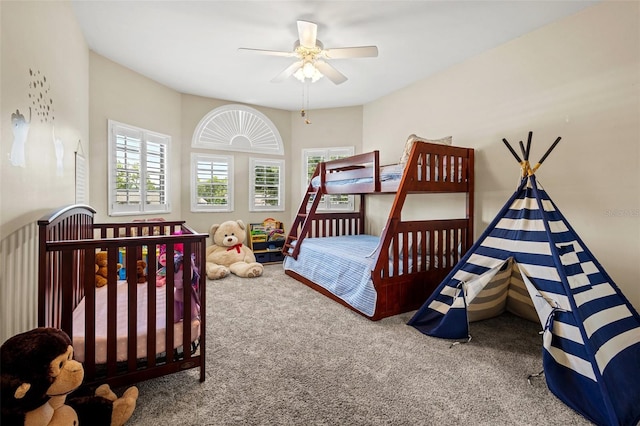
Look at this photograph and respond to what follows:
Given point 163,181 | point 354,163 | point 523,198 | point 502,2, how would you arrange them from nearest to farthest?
point 523,198 → point 502,2 → point 354,163 → point 163,181

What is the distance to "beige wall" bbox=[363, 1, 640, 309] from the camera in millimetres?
2168

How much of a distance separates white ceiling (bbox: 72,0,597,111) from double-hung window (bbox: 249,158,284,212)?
1588 millimetres

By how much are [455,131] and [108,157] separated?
13.3ft

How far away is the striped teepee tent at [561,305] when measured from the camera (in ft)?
4.97

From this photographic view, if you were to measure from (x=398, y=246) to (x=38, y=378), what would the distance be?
8.08ft

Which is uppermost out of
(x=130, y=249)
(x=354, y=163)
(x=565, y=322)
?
(x=354, y=163)

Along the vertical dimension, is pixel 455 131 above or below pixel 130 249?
above

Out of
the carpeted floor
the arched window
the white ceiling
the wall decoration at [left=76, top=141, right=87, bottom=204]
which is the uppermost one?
the white ceiling

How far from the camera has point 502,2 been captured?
7.57ft

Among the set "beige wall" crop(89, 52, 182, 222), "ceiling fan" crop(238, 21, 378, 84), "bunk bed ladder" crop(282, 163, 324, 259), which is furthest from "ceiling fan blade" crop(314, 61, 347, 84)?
"beige wall" crop(89, 52, 182, 222)

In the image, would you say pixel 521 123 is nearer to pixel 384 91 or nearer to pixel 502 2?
pixel 502 2

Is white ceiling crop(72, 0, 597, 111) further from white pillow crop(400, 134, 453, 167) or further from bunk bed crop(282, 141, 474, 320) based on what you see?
bunk bed crop(282, 141, 474, 320)

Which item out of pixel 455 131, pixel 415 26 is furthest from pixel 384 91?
pixel 415 26

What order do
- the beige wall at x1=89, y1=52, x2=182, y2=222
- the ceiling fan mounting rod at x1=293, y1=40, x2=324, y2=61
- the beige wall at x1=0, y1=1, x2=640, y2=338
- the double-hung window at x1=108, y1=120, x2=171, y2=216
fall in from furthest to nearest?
the double-hung window at x1=108, y1=120, x2=171, y2=216 < the beige wall at x1=89, y1=52, x2=182, y2=222 < the ceiling fan mounting rod at x1=293, y1=40, x2=324, y2=61 < the beige wall at x1=0, y1=1, x2=640, y2=338
